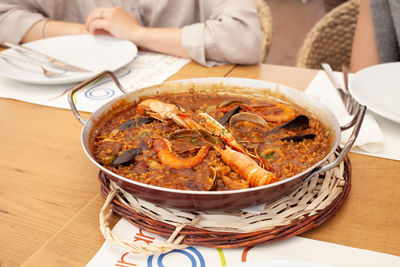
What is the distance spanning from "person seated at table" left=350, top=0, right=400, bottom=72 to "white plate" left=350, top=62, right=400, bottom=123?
58cm

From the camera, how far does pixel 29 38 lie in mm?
2387

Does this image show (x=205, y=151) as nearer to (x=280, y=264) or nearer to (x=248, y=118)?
(x=248, y=118)

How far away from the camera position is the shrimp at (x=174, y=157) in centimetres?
102

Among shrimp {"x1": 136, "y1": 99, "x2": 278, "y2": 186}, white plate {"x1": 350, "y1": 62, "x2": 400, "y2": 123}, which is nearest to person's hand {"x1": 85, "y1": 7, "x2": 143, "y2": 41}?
shrimp {"x1": 136, "y1": 99, "x2": 278, "y2": 186}

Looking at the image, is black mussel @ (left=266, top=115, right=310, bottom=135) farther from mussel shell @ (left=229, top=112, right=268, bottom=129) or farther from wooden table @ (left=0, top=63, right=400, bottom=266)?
wooden table @ (left=0, top=63, right=400, bottom=266)

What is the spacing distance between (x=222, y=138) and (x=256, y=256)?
1.15 ft

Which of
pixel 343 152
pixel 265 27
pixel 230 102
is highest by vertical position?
pixel 343 152

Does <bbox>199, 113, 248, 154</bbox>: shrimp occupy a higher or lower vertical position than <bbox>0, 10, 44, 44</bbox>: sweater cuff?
higher

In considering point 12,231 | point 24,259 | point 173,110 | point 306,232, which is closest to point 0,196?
point 12,231

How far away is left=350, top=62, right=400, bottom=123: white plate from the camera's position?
1.39m

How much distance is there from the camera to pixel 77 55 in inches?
81.7

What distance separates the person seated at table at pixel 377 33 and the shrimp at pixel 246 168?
1.63m

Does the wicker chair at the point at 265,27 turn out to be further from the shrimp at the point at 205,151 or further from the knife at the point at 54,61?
the shrimp at the point at 205,151

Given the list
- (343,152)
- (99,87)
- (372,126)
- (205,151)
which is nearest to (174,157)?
(205,151)
